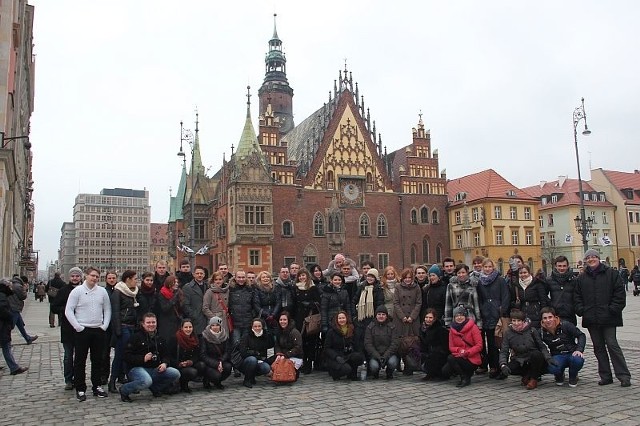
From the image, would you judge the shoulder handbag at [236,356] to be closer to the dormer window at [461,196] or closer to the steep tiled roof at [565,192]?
the dormer window at [461,196]

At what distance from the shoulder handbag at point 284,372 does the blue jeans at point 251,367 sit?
0.80ft

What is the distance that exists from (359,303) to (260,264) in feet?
111

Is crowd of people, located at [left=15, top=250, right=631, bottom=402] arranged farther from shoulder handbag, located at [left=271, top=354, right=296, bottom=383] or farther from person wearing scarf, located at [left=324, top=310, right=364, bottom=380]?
shoulder handbag, located at [left=271, top=354, right=296, bottom=383]

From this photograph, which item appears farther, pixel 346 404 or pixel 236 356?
pixel 236 356

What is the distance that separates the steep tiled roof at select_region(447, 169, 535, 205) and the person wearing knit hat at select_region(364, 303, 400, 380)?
42.8 m

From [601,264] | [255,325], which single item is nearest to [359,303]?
[255,325]

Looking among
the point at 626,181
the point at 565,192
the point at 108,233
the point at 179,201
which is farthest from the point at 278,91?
the point at 108,233

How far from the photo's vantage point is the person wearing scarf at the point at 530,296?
31.7 feet

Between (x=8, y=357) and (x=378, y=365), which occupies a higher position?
(x=8, y=357)

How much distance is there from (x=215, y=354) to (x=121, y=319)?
168cm

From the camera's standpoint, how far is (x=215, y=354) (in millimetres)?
9461

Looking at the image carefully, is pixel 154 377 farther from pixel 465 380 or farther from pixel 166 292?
pixel 465 380

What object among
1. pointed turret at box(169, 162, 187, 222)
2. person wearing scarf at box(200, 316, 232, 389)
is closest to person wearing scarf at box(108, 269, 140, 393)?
person wearing scarf at box(200, 316, 232, 389)

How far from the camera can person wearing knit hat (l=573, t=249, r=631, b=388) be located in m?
8.74
